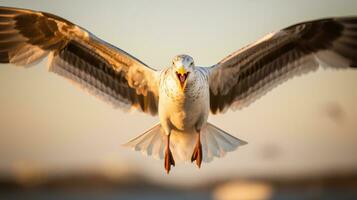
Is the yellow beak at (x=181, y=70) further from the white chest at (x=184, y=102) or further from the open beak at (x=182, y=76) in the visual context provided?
the white chest at (x=184, y=102)

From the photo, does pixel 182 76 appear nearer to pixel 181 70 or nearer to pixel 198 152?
pixel 181 70

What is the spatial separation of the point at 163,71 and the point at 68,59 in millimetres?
922

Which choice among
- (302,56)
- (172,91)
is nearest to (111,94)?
(172,91)

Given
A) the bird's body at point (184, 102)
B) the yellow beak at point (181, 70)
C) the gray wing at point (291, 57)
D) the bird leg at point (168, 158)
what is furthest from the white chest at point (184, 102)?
the gray wing at point (291, 57)

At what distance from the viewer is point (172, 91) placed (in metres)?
6.83

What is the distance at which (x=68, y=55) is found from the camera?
296 inches

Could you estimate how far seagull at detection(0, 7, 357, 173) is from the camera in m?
7.38

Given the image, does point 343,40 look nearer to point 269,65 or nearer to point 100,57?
point 269,65

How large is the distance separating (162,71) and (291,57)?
1197mm

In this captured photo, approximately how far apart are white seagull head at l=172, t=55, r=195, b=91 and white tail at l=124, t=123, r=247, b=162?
80 centimetres

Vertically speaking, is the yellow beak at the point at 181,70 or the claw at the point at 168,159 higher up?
the yellow beak at the point at 181,70

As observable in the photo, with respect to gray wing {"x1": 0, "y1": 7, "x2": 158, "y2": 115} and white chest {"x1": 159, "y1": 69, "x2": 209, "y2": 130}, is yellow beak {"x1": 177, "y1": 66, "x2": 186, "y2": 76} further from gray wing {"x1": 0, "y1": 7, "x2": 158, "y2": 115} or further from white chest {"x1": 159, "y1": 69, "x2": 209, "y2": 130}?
gray wing {"x1": 0, "y1": 7, "x2": 158, "y2": 115}

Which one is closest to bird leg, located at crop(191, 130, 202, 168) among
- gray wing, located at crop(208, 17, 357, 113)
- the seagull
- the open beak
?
the seagull

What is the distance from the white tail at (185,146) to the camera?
746 cm
